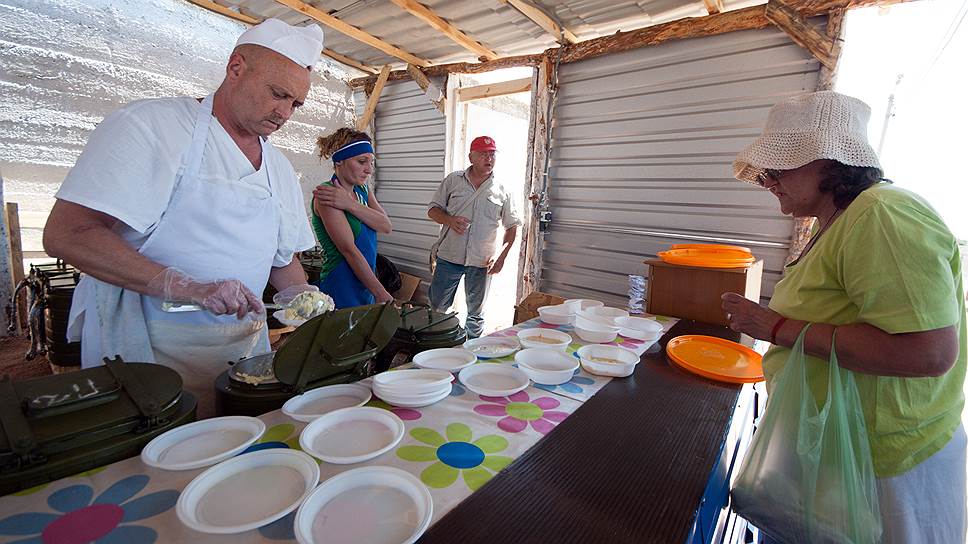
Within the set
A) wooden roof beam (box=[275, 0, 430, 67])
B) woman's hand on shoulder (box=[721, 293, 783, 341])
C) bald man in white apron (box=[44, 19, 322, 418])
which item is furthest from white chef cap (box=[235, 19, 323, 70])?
wooden roof beam (box=[275, 0, 430, 67])

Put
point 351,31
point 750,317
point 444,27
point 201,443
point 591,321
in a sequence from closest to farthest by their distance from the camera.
A: 1. point 201,443
2. point 750,317
3. point 591,321
4. point 444,27
5. point 351,31

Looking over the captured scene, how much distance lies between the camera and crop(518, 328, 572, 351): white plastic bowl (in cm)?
197

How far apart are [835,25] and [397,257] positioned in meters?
6.22

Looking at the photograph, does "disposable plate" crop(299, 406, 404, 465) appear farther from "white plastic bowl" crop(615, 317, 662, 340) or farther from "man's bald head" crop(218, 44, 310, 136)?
"white plastic bowl" crop(615, 317, 662, 340)

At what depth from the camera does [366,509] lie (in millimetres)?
885

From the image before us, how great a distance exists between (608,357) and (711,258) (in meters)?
1.34

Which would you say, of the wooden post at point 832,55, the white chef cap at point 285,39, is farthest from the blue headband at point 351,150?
the wooden post at point 832,55

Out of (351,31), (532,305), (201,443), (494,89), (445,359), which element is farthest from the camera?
(494,89)

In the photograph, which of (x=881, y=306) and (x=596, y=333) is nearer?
(x=881, y=306)

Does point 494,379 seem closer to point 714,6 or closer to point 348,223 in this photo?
point 348,223

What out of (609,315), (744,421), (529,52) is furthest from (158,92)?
(744,421)

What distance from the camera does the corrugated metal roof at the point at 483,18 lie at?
405 cm

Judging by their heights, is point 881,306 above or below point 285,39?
below

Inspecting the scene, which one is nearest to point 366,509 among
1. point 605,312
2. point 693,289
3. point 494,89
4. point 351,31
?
point 605,312
